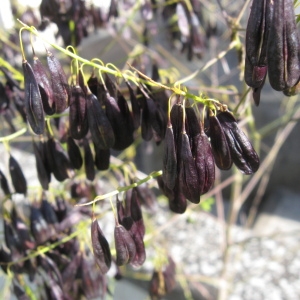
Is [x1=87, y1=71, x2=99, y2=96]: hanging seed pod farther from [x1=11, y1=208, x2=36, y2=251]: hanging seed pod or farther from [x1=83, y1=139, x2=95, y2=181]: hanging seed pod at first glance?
[x1=11, y1=208, x2=36, y2=251]: hanging seed pod

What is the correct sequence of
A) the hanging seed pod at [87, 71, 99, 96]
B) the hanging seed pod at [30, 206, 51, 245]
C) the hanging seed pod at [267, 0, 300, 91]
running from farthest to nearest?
the hanging seed pod at [30, 206, 51, 245], the hanging seed pod at [87, 71, 99, 96], the hanging seed pod at [267, 0, 300, 91]

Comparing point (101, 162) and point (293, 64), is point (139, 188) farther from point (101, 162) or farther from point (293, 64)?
point (293, 64)

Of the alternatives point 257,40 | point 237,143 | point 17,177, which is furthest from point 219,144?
point 17,177

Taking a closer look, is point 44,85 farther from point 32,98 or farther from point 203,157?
point 203,157

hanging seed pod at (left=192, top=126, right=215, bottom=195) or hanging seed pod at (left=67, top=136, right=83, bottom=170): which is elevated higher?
hanging seed pod at (left=192, top=126, right=215, bottom=195)

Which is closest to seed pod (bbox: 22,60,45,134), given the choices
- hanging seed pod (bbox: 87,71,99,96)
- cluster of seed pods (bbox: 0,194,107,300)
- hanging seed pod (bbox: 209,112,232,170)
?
hanging seed pod (bbox: 87,71,99,96)

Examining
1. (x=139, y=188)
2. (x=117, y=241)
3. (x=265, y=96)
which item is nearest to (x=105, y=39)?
(x=265, y=96)

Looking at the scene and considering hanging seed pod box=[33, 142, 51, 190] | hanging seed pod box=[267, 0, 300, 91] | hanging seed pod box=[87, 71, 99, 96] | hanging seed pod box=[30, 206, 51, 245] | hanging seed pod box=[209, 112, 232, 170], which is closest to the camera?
hanging seed pod box=[267, 0, 300, 91]
